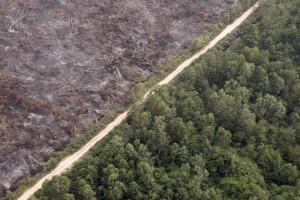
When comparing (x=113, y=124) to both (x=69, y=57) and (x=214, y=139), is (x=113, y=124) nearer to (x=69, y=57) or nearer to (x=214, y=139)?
(x=214, y=139)

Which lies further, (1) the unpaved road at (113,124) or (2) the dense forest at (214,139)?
(1) the unpaved road at (113,124)

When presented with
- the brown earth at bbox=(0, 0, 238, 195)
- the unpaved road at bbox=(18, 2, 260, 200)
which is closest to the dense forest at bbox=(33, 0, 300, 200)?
the unpaved road at bbox=(18, 2, 260, 200)

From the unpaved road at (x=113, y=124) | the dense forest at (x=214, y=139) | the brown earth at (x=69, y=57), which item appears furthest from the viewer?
the brown earth at (x=69, y=57)

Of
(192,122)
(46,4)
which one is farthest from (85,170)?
(46,4)

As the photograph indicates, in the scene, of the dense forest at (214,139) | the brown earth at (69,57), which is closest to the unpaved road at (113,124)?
the dense forest at (214,139)

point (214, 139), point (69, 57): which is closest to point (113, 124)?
point (214, 139)

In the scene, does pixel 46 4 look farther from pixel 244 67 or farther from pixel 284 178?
pixel 284 178

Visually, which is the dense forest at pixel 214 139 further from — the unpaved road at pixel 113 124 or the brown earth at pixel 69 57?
the brown earth at pixel 69 57

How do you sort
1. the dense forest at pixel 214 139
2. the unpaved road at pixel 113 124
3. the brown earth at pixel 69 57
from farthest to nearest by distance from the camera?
the brown earth at pixel 69 57, the unpaved road at pixel 113 124, the dense forest at pixel 214 139
